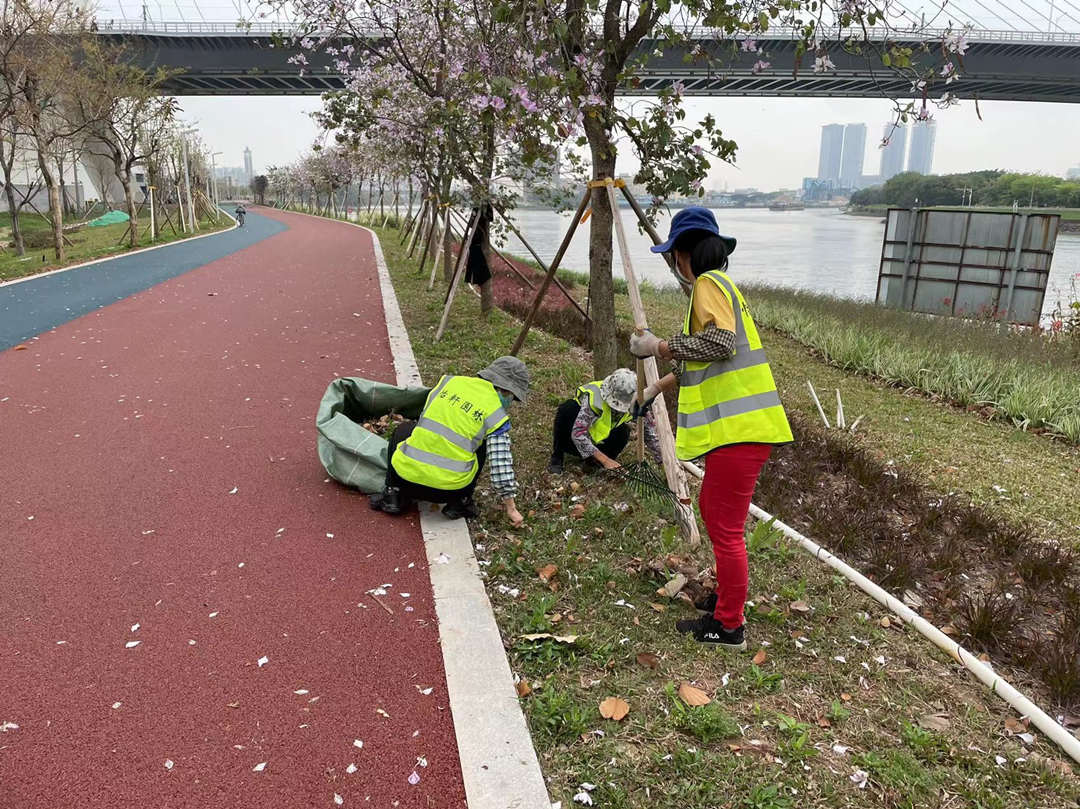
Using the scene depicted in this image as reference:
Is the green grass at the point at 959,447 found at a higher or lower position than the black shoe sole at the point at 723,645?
lower

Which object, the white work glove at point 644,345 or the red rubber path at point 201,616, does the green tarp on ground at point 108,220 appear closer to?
the red rubber path at point 201,616

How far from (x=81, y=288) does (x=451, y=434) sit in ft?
38.2

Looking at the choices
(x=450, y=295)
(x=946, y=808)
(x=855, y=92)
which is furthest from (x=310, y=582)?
(x=855, y=92)

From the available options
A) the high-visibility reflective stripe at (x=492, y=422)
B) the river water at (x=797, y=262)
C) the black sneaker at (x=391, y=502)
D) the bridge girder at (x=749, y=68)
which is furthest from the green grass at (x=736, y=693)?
the bridge girder at (x=749, y=68)

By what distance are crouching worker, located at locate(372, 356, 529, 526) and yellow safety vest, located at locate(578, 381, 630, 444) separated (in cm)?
62

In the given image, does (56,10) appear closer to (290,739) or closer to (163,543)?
(163,543)

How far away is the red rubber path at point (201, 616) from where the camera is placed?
2504 mm

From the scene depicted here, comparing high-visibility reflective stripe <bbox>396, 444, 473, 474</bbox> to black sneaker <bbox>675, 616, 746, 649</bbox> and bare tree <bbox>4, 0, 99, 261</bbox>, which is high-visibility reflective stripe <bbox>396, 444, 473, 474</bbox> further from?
bare tree <bbox>4, 0, 99, 261</bbox>

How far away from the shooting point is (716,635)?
128 inches

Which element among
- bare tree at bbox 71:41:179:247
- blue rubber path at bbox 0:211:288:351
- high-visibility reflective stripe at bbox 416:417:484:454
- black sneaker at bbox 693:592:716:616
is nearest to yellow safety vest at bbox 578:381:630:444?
high-visibility reflective stripe at bbox 416:417:484:454

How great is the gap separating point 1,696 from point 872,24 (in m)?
5.34

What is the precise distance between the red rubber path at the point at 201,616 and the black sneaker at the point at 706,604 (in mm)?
1250

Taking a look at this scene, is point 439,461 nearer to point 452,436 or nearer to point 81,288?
point 452,436

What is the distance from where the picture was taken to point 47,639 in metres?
3.13
